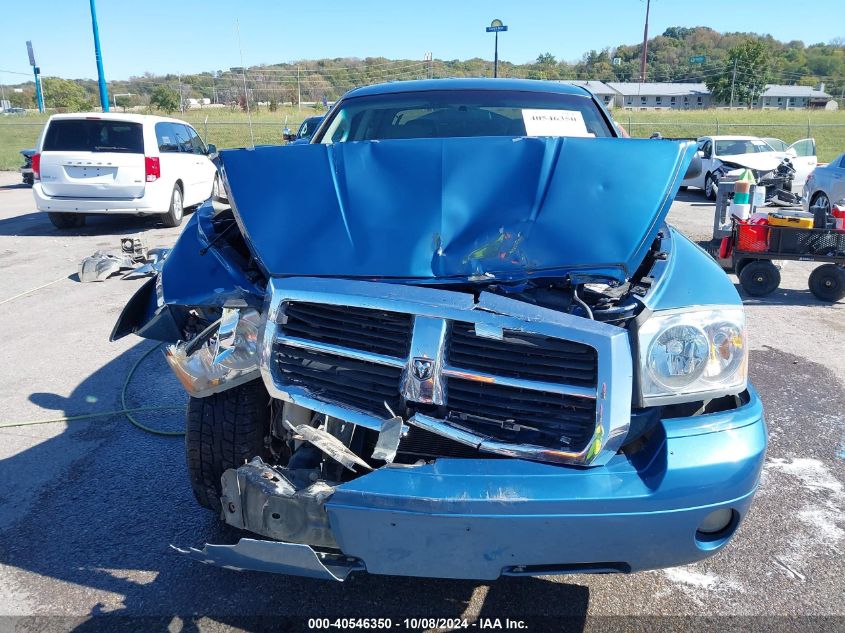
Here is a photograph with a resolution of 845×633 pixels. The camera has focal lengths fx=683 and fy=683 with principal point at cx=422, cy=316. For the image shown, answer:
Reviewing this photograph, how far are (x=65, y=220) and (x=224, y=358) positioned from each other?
1044 centimetres

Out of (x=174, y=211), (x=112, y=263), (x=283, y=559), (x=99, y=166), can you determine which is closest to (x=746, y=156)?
(x=174, y=211)

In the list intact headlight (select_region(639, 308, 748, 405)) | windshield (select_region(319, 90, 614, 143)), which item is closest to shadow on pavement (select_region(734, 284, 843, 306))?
windshield (select_region(319, 90, 614, 143))

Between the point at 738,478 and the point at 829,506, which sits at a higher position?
the point at 738,478

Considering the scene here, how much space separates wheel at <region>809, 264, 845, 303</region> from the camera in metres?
6.81

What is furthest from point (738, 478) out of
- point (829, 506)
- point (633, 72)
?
point (633, 72)

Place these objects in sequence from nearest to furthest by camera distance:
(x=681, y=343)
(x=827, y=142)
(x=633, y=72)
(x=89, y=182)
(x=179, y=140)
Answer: (x=681, y=343), (x=89, y=182), (x=179, y=140), (x=827, y=142), (x=633, y=72)

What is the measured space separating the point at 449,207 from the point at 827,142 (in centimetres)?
3752

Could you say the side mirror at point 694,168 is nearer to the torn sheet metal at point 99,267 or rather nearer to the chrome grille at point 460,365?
the chrome grille at point 460,365

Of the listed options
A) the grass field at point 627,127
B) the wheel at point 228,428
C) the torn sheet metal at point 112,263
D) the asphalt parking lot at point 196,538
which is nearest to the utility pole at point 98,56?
the grass field at point 627,127

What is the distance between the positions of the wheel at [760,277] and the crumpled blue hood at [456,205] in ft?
16.2

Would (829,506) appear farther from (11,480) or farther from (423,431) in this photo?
(11,480)

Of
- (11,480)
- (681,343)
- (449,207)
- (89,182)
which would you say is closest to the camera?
(681,343)

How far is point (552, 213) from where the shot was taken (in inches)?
93.0

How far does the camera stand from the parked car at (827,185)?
1060cm
